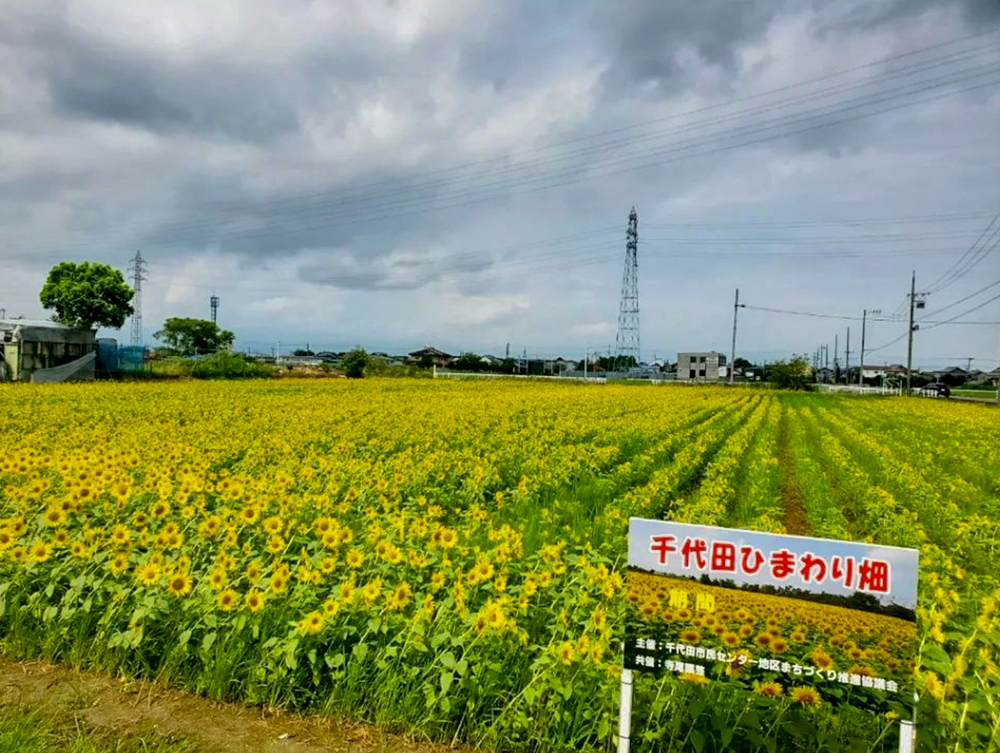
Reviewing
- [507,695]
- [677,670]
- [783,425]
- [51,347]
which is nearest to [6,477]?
[507,695]

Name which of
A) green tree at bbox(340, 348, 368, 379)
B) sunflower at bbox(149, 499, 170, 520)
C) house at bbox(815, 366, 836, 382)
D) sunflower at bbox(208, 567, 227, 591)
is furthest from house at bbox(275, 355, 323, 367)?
house at bbox(815, 366, 836, 382)

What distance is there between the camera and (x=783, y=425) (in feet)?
71.6

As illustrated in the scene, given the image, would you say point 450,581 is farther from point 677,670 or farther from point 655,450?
point 655,450

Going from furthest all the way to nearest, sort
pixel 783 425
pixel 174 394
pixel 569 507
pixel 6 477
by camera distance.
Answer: pixel 783 425
pixel 174 394
pixel 569 507
pixel 6 477

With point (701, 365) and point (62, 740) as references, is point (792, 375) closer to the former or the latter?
point (701, 365)

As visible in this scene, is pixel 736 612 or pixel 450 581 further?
pixel 450 581

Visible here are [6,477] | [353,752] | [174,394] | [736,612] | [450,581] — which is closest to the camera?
[736,612]

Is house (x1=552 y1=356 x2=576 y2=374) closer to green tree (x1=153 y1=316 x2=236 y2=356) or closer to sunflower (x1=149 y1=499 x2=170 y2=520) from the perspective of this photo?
green tree (x1=153 y1=316 x2=236 y2=356)

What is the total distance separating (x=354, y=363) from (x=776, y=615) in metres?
48.0

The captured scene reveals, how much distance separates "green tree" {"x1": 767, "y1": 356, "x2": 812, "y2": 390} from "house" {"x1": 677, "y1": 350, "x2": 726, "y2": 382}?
17.3m

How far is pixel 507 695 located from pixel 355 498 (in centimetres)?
311

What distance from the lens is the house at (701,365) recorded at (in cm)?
8619

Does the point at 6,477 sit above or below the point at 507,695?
above

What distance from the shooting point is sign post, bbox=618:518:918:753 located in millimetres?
2092
